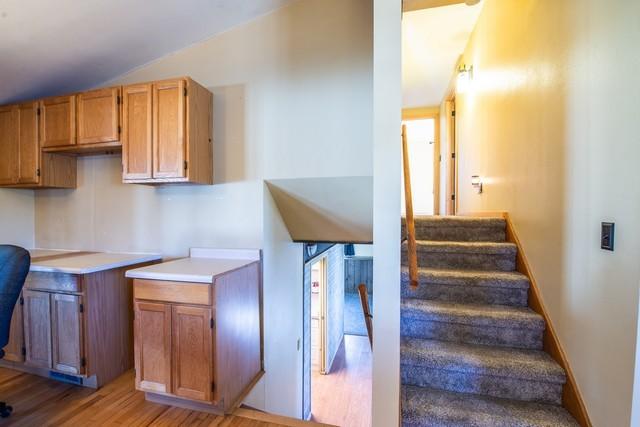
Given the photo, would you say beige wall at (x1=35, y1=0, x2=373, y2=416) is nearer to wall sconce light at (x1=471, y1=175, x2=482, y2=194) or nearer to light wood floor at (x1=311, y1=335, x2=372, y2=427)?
light wood floor at (x1=311, y1=335, x2=372, y2=427)

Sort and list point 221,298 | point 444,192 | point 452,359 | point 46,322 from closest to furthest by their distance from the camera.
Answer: point 452,359
point 221,298
point 46,322
point 444,192

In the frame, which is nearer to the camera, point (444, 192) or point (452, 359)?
point (452, 359)

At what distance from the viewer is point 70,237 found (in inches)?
117

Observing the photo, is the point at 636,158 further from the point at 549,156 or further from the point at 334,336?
the point at 334,336

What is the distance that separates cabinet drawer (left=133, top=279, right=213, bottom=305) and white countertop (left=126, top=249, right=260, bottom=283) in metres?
0.03

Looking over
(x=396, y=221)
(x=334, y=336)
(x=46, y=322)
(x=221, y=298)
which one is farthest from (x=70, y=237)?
(x=334, y=336)

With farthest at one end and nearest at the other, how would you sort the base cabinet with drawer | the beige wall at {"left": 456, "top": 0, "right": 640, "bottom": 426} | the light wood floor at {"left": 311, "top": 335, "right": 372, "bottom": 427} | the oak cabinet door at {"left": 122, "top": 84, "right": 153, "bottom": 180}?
the light wood floor at {"left": 311, "top": 335, "right": 372, "bottom": 427}, the oak cabinet door at {"left": 122, "top": 84, "right": 153, "bottom": 180}, the base cabinet with drawer, the beige wall at {"left": 456, "top": 0, "right": 640, "bottom": 426}

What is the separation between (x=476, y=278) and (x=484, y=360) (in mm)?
582

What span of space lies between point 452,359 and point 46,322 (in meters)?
2.86

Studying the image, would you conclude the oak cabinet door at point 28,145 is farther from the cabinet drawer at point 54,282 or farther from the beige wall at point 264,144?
the cabinet drawer at point 54,282

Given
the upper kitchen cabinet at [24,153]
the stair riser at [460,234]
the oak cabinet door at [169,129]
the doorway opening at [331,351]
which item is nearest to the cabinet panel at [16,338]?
the upper kitchen cabinet at [24,153]

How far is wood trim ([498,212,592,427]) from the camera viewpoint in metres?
1.50

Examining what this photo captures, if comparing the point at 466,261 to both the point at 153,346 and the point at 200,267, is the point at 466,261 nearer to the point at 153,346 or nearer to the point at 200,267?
the point at 200,267

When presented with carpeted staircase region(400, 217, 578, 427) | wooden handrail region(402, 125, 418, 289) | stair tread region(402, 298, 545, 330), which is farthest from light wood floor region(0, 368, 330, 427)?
wooden handrail region(402, 125, 418, 289)
